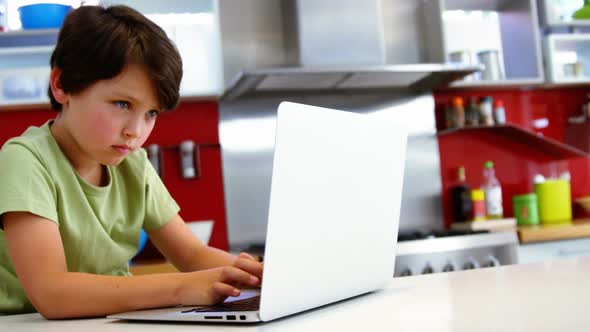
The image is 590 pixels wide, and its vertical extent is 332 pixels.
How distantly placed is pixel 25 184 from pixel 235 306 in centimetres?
34

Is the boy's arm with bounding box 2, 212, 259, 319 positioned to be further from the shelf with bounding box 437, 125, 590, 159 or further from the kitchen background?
the shelf with bounding box 437, 125, 590, 159

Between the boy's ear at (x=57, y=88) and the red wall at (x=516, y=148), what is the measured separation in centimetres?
233

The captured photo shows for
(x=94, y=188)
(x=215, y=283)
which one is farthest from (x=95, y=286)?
(x=94, y=188)

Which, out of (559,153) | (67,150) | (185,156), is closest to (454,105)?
(559,153)

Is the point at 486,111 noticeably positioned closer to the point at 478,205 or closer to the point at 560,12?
the point at 478,205

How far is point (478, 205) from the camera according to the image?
3.00 m

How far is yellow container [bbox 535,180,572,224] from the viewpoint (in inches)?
122

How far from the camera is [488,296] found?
2.51 feet

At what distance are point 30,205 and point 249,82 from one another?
174cm

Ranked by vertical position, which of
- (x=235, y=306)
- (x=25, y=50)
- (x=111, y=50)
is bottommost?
(x=235, y=306)

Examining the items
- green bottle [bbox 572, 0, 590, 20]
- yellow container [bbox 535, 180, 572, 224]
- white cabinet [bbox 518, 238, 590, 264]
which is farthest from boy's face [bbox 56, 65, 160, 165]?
green bottle [bbox 572, 0, 590, 20]

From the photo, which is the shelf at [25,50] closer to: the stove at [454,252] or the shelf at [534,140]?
the stove at [454,252]

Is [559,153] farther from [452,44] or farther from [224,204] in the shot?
[224,204]

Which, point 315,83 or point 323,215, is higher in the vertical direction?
point 315,83
